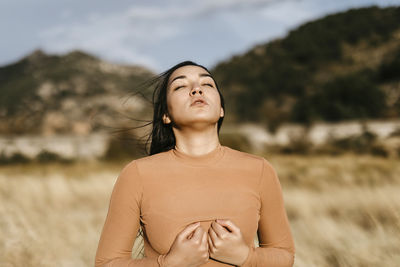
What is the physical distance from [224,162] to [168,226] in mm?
365

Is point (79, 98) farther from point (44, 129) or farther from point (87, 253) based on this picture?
point (87, 253)

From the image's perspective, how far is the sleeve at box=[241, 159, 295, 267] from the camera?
1830 mm

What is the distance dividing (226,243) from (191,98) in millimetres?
650

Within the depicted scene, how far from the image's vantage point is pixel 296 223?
5.43 metres

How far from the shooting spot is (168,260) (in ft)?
5.29

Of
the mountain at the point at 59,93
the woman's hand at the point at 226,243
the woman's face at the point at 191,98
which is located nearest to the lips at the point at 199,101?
the woman's face at the point at 191,98

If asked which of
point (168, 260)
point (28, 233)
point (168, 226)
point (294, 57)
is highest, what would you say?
point (294, 57)

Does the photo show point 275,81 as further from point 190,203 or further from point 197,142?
point 190,203

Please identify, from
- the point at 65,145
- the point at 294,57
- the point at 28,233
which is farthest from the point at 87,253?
the point at 294,57

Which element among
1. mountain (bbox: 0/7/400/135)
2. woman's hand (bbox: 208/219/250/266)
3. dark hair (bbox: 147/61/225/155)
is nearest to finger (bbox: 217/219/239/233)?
woman's hand (bbox: 208/219/250/266)

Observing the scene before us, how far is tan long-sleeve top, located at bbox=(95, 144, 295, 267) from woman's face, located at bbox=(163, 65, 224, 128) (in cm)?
15

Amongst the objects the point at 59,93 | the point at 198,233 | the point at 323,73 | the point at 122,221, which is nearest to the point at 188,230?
the point at 198,233

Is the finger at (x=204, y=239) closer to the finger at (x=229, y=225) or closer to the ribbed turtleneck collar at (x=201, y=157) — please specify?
the finger at (x=229, y=225)

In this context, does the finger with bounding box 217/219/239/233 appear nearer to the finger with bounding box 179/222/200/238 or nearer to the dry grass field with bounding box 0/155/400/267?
the finger with bounding box 179/222/200/238
